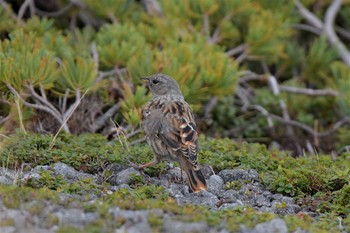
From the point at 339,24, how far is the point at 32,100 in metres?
6.59

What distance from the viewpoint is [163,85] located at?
27.3ft

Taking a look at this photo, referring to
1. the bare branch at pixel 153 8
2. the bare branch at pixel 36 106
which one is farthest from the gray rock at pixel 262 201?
the bare branch at pixel 153 8

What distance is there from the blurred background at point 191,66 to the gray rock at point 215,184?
5.05 feet

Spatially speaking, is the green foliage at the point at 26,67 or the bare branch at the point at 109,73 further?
the bare branch at the point at 109,73

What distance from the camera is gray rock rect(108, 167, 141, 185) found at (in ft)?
22.7

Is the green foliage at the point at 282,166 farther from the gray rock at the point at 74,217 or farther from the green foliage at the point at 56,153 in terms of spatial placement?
the gray rock at the point at 74,217

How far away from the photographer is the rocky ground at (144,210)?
5230 mm

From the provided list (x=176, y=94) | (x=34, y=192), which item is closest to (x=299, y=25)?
(x=176, y=94)

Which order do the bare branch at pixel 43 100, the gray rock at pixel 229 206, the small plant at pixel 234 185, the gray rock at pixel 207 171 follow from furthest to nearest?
the bare branch at pixel 43 100
the gray rock at pixel 207 171
the small plant at pixel 234 185
the gray rock at pixel 229 206

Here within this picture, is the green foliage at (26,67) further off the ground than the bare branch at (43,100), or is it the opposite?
the green foliage at (26,67)

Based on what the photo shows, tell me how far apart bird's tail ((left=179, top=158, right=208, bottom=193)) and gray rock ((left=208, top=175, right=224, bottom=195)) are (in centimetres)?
24

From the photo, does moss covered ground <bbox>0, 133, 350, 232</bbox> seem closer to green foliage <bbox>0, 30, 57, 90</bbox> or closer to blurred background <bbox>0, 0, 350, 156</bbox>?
blurred background <bbox>0, 0, 350, 156</bbox>

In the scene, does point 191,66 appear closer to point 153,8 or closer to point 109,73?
point 109,73

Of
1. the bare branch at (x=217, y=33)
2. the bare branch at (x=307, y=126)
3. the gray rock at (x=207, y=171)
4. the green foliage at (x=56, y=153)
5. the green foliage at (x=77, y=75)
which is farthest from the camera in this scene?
the bare branch at (x=217, y=33)
